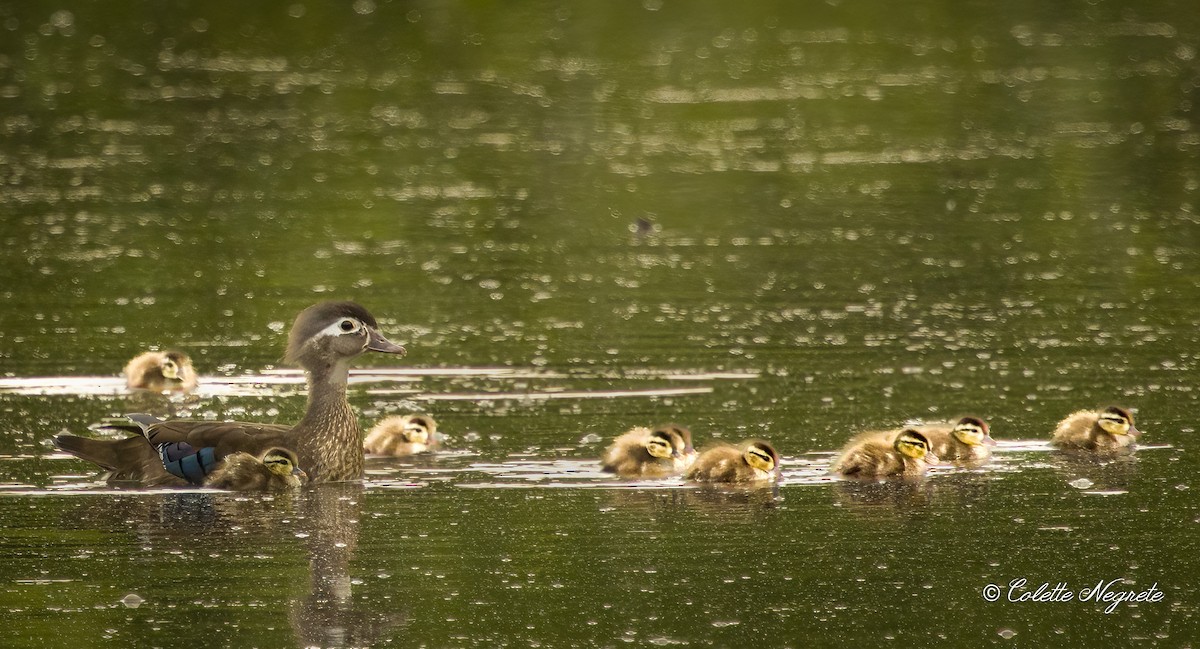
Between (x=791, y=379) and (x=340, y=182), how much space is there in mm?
8404

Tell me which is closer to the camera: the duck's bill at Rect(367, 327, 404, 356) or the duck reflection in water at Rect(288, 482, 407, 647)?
the duck reflection in water at Rect(288, 482, 407, 647)

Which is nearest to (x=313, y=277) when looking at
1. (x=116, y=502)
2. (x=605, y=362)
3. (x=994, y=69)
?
(x=605, y=362)

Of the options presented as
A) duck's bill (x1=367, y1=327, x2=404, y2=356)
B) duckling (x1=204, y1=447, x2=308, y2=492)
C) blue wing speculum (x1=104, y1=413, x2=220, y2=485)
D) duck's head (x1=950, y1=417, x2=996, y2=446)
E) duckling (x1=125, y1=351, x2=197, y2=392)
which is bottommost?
duck's head (x1=950, y1=417, x2=996, y2=446)

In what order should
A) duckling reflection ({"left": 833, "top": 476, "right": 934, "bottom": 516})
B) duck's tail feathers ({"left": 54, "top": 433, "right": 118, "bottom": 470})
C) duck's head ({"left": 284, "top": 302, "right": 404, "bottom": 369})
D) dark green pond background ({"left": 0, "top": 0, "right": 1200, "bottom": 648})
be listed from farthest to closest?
duck's head ({"left": 284, "top": 302, "right": 404, "bottom": 369}) < duck's tail feathers ({"left": 54, "top": 433, "right": 118, "bottom": 470}) < duckling reflection ({"left": 833, "top": 476, "right": 934, "bottom": 516}) < dark green pond background ({"left": 0, "top": 0, "right": 1200, "bottom": 648})

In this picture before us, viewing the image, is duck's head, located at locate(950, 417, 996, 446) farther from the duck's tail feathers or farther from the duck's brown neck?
the duck's tail feathers

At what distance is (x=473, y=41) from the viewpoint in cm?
2816

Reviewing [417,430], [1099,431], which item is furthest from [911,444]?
[417,430]

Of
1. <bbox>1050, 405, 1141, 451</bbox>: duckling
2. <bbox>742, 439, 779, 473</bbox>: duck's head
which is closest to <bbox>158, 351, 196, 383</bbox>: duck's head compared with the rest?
<bbox>742, 439, 779, 473</bbox>: duck's head

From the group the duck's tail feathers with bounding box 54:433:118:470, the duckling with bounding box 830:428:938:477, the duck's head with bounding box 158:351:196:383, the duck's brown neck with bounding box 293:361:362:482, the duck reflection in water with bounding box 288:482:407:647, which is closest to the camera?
the duck reflection in water with bounding box 288:482:407:647

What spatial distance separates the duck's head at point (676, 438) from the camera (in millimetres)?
9836

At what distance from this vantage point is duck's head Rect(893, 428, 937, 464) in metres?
9.77

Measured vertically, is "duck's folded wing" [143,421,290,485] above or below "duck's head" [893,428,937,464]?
above

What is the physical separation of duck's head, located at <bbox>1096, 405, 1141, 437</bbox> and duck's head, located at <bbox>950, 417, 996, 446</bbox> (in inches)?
21.7

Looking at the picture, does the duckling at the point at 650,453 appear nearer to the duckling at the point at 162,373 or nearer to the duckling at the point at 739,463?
the duckling at the point at 739,463
